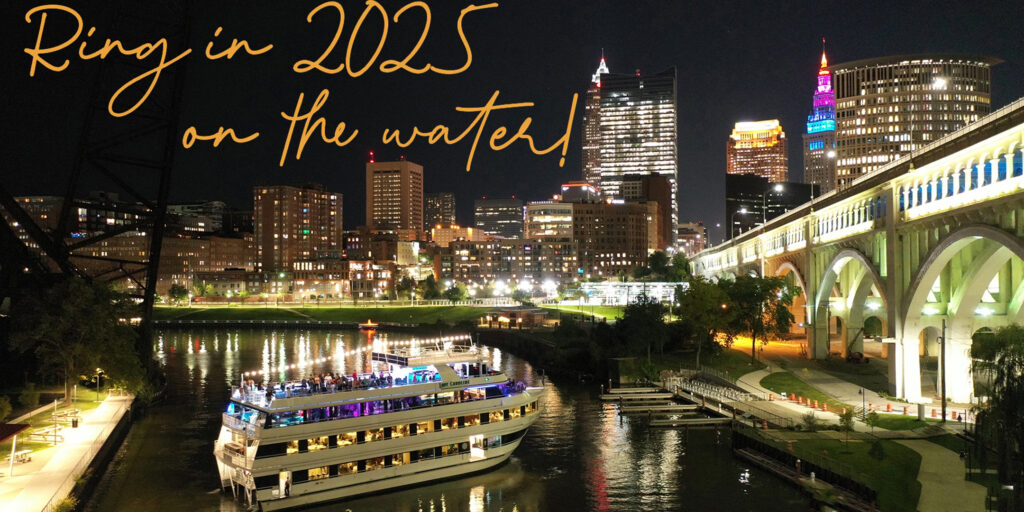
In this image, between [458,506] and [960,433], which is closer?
[458,506]

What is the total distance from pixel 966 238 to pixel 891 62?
15327cm

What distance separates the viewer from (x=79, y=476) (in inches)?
1273

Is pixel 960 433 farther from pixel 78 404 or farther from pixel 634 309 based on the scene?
pixel 78 404

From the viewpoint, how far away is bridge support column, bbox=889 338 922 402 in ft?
161

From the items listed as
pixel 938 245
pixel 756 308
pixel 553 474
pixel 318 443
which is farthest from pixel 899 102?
pixel 318 443

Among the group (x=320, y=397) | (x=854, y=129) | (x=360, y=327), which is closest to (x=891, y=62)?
(x=854, y=129)

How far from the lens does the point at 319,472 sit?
33969 millimetres

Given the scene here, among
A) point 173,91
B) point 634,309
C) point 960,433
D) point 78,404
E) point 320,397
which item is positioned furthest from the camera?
point 634,309

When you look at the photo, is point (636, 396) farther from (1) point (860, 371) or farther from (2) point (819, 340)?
(2) point (819, 340)

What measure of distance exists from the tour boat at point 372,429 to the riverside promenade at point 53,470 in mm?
5922

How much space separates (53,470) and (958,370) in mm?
49303

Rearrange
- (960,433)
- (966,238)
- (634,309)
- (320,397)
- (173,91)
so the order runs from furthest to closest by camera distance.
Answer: (634,309)
(173,91)
(966,238)
(960,433)
(320,397)

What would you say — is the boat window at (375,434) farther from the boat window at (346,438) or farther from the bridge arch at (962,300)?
the bridge arch at (962,300)

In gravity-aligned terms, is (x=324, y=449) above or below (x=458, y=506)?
above
